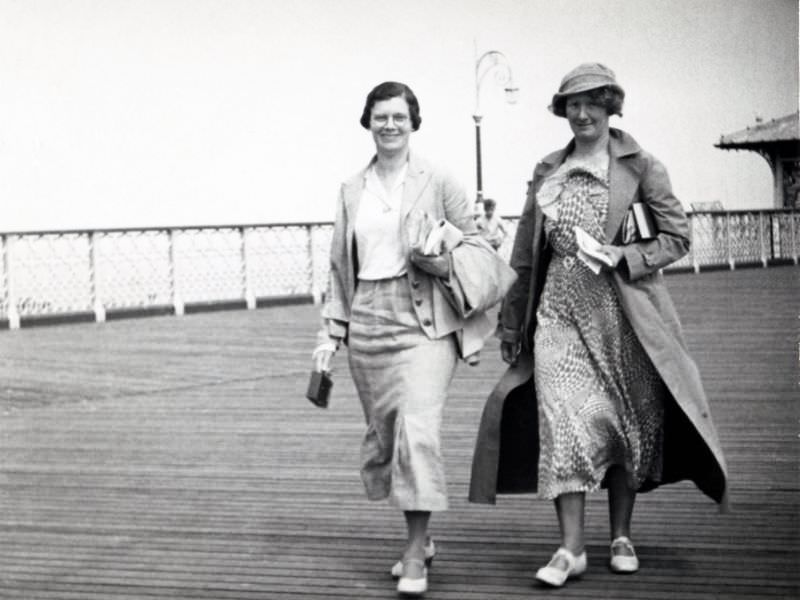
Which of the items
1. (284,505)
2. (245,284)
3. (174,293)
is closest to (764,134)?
(245,284)

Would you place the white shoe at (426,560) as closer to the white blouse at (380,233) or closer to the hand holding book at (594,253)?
the white blouse at (380,233)

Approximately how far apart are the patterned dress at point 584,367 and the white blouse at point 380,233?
476 mm

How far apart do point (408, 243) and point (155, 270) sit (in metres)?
14.7

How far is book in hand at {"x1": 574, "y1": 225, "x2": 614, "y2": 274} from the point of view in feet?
14.1

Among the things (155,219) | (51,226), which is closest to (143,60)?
(155,219)

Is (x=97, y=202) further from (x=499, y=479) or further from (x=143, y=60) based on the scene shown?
(x=499, y=479)

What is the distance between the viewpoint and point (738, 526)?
5117 mm

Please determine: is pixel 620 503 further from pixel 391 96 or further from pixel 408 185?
pixel 391 96

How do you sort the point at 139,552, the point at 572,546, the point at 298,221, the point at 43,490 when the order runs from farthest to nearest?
the point at 298,221 → the point at 43,490 → the point at 139,552 → the point at 572,546

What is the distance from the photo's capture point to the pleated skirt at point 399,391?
432 centimetres

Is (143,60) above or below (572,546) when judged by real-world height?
above

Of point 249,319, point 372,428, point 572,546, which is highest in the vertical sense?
point 372,428

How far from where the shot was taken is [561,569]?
14.1ft

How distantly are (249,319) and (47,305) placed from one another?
2.52m
